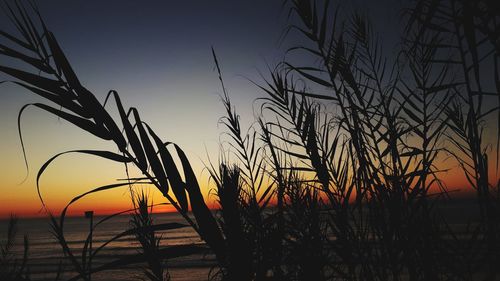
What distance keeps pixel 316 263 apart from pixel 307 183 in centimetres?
53

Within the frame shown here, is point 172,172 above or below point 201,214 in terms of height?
above

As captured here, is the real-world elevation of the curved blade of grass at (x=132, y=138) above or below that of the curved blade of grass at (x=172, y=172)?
above

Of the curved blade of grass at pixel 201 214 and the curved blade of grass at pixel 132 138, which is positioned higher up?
the curved blade of grass at pixel 132 138

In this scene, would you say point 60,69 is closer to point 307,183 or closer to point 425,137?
point 307,183

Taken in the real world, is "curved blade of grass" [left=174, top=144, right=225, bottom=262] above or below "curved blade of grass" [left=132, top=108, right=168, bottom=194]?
below

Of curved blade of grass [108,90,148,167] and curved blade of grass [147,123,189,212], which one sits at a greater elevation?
curved blade of grass [108,90,148,167]

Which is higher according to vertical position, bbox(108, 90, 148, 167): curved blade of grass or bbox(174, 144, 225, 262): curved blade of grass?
bbox(108, 90, 148, 167): curved blade of grass

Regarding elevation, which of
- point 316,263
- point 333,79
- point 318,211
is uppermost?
point 333,79

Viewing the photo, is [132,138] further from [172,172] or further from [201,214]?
[201,214]

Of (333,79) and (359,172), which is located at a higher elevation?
(333,79)

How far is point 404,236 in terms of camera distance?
6.25 ft

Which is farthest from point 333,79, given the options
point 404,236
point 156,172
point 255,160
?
point 255,160

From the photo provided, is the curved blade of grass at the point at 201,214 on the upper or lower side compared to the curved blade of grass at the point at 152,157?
lower

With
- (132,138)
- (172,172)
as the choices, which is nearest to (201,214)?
(172,172)
